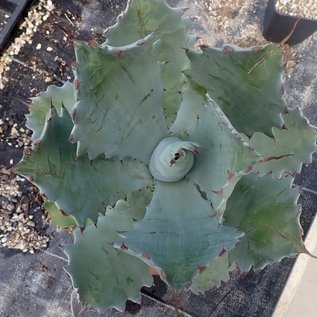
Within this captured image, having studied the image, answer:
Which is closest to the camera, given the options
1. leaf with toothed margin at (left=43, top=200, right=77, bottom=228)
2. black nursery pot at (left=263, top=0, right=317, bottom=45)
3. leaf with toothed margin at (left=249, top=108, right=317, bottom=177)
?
leaf with toothed margin at (left=249, top=108, right=317, bottom=177)

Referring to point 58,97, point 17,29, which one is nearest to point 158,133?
point 58,97

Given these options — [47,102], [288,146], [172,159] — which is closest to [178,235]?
[172,159]

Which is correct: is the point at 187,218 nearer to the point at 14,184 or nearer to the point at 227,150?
the point at 227,150

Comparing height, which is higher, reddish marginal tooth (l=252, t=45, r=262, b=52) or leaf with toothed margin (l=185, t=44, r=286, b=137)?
reddish marginal tooth (l=252, t=45, r=262, b=52)

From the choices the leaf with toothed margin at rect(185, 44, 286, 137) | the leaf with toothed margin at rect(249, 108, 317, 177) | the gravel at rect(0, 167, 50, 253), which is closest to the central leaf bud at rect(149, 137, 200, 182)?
the leaf with toothed margin at rect(185, 44, 286, 137)

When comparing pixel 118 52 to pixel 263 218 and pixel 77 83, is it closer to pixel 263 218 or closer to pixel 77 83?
pixel 77 83

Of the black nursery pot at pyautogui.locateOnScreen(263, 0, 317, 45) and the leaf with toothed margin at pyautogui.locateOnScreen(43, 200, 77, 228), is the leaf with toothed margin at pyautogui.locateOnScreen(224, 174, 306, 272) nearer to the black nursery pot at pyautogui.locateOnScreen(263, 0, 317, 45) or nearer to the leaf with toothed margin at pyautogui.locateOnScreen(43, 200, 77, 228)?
the leaf with toothed margin at pyautogui.locateOnScreen(43, 200, 77, 228)

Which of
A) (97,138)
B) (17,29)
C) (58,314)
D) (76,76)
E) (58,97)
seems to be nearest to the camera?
(76,76)
